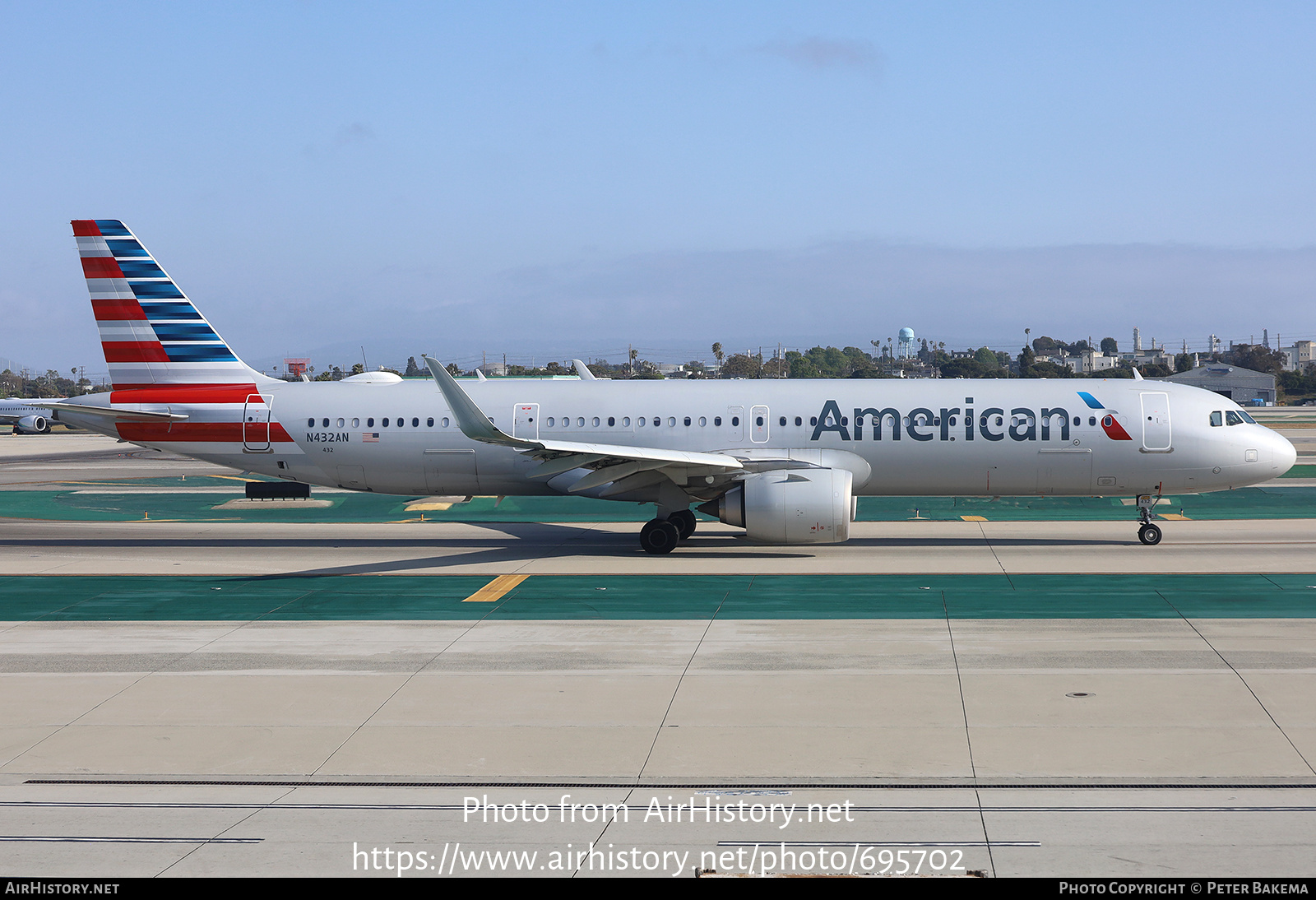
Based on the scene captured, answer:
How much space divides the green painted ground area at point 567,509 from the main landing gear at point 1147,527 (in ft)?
13.5

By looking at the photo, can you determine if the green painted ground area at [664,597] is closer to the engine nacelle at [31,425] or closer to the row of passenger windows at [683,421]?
the row of passenger windows at [683,421]

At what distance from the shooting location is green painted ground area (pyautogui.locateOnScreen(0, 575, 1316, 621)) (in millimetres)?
17906

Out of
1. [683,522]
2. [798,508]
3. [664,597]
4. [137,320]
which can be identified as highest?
[137,320]

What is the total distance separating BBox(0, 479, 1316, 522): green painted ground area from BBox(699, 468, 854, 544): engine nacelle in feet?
24.7

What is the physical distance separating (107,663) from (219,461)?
12.5m

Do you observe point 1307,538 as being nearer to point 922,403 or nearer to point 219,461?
point 922,403

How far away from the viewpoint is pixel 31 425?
293ft

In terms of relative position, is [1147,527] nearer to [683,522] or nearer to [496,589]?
[683,522]

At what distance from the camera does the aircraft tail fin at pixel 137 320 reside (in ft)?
87.1

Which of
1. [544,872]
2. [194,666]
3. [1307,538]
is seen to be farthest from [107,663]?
[1307,538]

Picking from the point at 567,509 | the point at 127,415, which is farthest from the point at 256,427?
the point at 567,509

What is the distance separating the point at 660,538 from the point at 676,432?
8.62ft

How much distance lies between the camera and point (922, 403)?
24.9 metres

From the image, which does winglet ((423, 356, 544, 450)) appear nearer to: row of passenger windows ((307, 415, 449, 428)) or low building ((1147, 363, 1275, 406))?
row of passenger windows ((307, 415, 449, 428))
